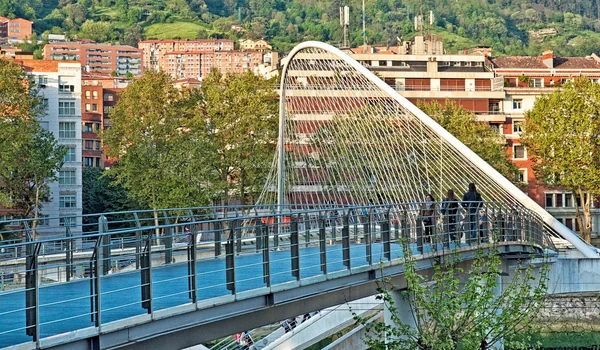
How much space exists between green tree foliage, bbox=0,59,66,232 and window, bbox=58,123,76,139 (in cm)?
1565

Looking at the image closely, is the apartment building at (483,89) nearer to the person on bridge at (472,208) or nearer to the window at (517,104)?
the window at (517,104)

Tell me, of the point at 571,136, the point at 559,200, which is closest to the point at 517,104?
the point at 559,200

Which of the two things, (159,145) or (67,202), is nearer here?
(159,145)

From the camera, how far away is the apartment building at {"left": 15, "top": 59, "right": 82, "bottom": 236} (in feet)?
279

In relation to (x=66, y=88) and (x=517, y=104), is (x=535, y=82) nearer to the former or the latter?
(x=517, y=104)

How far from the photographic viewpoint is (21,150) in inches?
2500

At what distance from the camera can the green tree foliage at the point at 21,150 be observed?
63000mm

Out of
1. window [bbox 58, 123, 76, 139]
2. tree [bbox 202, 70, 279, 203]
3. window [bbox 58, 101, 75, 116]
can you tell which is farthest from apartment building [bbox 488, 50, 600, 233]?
window [bbox 58, 101, 75, 116]

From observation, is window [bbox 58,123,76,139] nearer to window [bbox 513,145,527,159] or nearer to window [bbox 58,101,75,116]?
window [bbox 58,101,75,116]

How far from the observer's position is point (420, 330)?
766 inches

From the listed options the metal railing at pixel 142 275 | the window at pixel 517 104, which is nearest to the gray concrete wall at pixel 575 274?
the metal railing at pixel 142 275

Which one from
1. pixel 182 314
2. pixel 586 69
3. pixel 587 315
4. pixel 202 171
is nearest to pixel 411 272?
pixel 182 314

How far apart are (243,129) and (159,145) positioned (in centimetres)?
519

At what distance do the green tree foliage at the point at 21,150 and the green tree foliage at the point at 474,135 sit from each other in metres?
23.1
